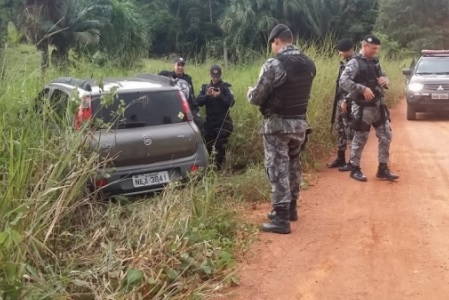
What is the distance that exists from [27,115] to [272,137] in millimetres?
2266

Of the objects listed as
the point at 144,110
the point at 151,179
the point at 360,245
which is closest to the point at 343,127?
the point at 360,245

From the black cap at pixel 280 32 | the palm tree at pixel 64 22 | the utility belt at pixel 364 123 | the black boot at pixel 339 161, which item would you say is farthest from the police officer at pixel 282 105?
the palm tree at pixel 64 22

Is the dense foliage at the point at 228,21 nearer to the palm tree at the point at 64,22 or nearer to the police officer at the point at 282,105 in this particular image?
Result: the palm tree at the point at 64,22

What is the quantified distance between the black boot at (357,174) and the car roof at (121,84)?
9.63ft

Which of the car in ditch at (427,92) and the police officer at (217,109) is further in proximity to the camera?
the car in ditch at (427,92)

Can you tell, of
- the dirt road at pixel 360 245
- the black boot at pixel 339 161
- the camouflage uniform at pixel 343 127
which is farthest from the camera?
the black boot at pixel 339 161

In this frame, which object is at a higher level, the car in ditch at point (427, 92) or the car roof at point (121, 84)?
the car roof at point (121, 84)

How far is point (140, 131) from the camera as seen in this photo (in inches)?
209

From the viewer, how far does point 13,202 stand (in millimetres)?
3396

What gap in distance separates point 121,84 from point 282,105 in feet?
5.49

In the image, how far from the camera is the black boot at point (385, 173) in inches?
287

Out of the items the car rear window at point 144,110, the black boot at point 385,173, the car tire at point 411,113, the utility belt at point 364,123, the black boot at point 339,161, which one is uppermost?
the car rear window at point 144,110

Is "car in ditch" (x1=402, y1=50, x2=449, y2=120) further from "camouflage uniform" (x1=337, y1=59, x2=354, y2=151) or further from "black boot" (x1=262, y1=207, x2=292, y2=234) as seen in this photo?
"black boot" (x1=262, y1=207, x2=292, y2=234)

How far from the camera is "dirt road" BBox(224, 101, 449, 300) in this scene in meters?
4.05
